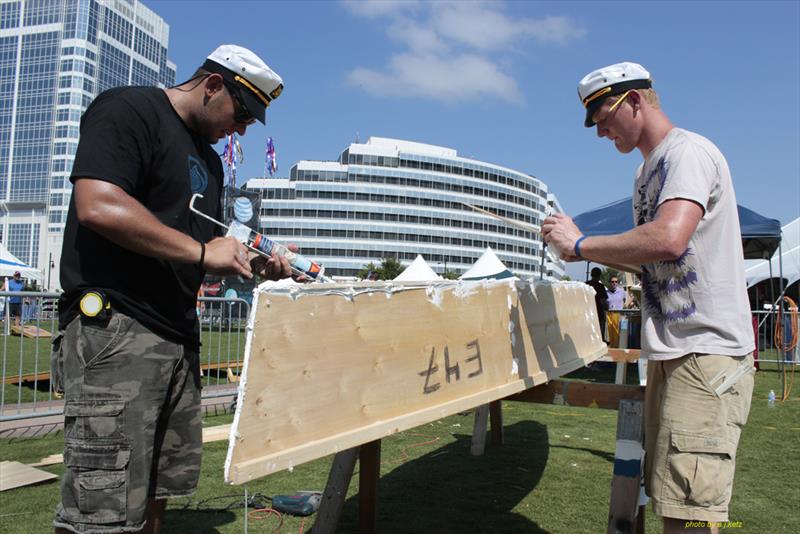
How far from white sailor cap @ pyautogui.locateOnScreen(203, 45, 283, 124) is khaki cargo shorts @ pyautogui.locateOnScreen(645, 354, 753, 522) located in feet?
5.77

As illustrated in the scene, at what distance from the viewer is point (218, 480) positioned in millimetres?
4500

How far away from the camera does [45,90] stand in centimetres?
10375

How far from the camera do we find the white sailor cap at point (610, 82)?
2.23 metres

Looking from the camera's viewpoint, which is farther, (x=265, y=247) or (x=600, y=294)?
(x=600, y=294)

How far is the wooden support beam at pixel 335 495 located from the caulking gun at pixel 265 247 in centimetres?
96

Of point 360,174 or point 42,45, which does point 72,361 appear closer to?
point 360,174

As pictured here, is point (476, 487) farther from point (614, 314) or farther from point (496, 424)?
point (614, 314)

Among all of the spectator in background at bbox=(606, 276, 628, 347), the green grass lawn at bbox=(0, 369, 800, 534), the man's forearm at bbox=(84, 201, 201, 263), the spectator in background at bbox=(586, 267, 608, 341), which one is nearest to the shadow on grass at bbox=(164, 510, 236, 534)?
the green grass lawn at bbox=(0, 369, 800, 534)

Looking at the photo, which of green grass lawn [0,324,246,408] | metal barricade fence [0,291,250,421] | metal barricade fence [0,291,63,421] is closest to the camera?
metal barricade fence [0,291,63,421]

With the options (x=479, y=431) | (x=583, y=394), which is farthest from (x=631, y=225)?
(x=583, y=394)

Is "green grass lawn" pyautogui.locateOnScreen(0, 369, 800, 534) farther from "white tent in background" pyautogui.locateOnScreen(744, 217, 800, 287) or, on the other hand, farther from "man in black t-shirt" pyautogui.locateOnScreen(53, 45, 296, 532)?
"white tent in background" pyautogui.locateOnScreen(744, 217, 800, 287)

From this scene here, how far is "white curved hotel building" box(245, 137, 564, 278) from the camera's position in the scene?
9194cm

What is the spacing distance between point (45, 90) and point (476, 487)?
123 meters

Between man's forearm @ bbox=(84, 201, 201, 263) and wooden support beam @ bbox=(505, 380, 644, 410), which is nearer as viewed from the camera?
man's forearm @ bbox=(84, 201, 201, 263)
